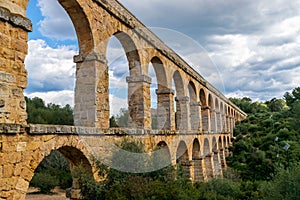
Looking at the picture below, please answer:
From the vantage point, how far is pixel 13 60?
462cm

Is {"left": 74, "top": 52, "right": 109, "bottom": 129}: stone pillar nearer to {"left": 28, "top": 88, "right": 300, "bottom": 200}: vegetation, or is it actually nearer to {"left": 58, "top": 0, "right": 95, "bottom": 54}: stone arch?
{"left": 58, "top": 0, "right": 95, "bottom": 54}: stone arch

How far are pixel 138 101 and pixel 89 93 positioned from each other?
2.54 m

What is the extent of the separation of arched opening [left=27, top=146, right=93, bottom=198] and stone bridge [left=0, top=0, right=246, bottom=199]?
5 cm

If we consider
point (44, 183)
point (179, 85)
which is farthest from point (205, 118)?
point (44, 183)

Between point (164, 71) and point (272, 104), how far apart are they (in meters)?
61.4

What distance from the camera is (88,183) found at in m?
5.54

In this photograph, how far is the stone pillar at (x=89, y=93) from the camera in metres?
6.88

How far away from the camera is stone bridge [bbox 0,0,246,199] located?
4469mm

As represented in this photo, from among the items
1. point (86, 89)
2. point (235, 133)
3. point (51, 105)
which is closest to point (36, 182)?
point (86, 89)

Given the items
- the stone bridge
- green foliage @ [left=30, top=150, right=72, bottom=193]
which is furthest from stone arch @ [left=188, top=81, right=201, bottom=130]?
green foliage @ [left=30, top=150, right=72, bottom=193]

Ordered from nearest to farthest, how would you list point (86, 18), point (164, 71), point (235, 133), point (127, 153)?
point (127, 153)
point (86, 18)
point (164, 71)
point (235, 133)

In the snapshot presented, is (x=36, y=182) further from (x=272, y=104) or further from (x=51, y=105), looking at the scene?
(x=272, y=104)

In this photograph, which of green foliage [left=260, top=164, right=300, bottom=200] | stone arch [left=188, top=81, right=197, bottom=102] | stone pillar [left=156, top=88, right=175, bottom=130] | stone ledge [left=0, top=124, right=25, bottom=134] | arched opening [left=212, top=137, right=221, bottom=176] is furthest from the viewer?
arched opening [left=212, top=137, right=221, bottom=176]

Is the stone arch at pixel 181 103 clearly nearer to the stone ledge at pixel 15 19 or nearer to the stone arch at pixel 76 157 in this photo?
the stone arch at pixel 76 157
